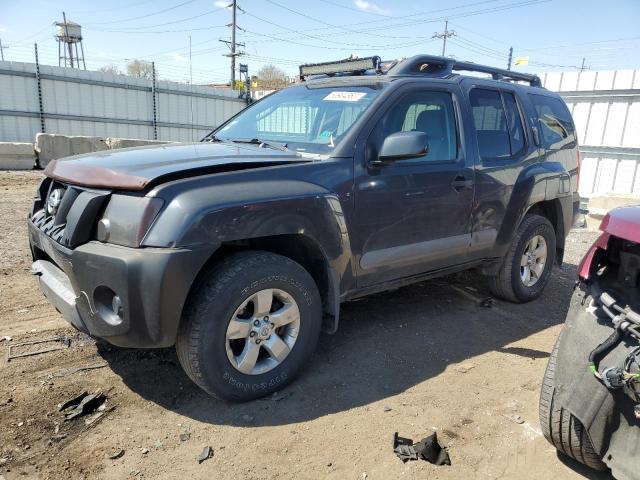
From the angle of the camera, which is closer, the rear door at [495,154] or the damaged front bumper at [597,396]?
the damaged front bumper at [597,396]

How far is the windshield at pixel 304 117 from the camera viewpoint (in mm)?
3304

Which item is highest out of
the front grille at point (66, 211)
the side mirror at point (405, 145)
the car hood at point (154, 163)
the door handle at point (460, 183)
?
the side mirror at point (405, 145)

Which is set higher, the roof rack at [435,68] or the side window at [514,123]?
the roof rack at [435,68]

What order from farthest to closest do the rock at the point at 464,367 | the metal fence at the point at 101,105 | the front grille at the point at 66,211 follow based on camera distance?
the metal fence at the point at 101,105, the rock at the point at 464,367, the front grille at the point at 66,211

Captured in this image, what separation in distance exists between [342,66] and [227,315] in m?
2.41

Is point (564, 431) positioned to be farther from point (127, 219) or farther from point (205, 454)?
point (127, 219)

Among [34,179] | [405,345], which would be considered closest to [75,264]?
[405,345]

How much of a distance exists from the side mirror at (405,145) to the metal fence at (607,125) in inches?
311

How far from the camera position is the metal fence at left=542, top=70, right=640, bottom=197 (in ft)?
30.8

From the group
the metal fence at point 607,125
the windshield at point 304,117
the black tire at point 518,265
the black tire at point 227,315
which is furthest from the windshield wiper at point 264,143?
the metal fence at point 607,125

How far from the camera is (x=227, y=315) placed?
2621mm

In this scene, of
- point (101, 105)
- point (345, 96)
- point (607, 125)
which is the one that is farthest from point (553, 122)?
point (101, 105)

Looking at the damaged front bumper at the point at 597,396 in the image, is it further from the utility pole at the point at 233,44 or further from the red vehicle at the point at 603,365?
the utility pole at the point at 233,44

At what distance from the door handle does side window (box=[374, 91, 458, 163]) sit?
0.54 ft
